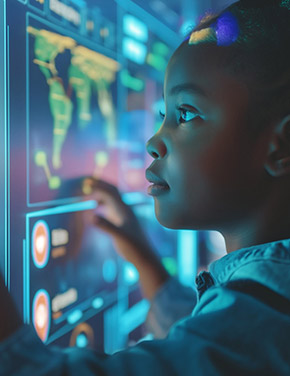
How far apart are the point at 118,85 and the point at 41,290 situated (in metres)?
0.47

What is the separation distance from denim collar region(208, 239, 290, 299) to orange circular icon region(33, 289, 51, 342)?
30 centimetres

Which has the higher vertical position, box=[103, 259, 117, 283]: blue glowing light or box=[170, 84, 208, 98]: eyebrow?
box=[170, 84, 208, 98]: eyebrow

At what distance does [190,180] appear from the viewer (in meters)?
0.54

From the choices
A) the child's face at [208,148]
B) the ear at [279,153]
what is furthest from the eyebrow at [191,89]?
the ear at [279,153]

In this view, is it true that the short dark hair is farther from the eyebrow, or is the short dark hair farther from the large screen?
the large screen

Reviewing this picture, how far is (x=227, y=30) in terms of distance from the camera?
538mm

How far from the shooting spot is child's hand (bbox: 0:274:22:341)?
0.37 m

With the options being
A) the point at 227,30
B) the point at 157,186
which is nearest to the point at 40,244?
the point at 157,186

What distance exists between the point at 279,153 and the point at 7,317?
0.37m

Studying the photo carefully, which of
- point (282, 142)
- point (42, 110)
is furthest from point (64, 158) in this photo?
point (282, 142)

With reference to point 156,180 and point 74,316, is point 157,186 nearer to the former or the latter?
point 156,180

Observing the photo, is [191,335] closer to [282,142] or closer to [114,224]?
[282,142]

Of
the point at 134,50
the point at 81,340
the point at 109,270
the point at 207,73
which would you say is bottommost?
the point at 81,340

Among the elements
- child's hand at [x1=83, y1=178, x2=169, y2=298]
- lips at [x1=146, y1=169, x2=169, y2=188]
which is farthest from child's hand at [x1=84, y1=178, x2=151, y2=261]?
lips at [x1=146, y1=169, x2=169, y2=188]
